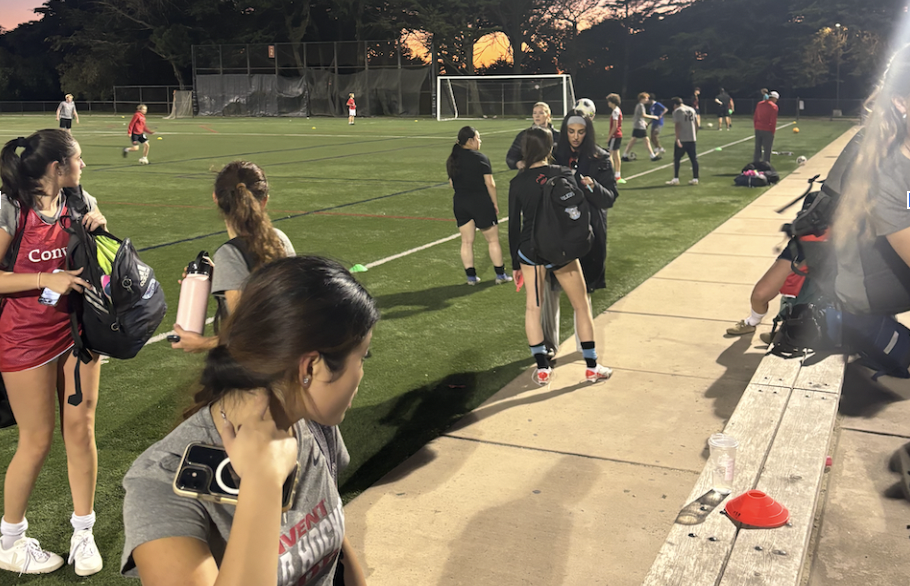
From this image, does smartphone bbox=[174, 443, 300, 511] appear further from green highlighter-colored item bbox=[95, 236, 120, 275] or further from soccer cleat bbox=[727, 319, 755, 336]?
soccer cleat bbox=[727, 319, 755, 336]

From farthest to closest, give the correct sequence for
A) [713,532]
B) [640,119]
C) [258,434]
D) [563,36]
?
[563,36] < [640,119] < [713,532] < [258,434]

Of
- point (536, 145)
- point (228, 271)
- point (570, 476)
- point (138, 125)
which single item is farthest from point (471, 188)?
point (138, 125)

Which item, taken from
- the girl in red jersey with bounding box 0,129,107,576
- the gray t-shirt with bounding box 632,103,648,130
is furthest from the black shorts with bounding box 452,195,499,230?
the gray t-shirt with bounding box 632,103,648,130

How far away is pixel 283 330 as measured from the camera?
5.95 feet

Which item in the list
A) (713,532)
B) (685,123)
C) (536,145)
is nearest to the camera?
(713,532)

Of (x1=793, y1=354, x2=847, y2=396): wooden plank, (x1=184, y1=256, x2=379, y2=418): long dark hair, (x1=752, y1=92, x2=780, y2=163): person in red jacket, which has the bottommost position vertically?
(x1=793, y1=354, x2=847, y2=396): wooden plank

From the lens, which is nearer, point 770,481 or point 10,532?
point 770,481

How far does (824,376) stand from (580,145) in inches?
135

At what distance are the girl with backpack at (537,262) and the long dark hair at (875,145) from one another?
272 centimetres

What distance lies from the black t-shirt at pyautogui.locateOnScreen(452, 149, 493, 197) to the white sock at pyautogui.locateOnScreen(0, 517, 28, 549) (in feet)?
20.1

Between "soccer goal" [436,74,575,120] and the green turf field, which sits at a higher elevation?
"soccer goal" [436,74,575,120]

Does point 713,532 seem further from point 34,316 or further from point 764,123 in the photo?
point 764,123

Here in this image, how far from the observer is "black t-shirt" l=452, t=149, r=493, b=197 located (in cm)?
924

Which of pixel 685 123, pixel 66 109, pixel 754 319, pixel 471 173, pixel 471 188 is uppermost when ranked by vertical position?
pixel 66 109
